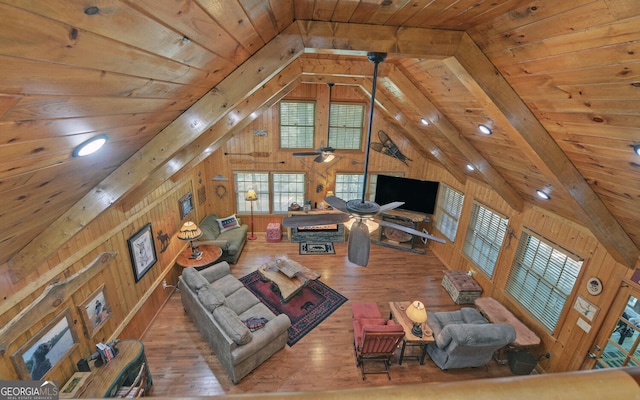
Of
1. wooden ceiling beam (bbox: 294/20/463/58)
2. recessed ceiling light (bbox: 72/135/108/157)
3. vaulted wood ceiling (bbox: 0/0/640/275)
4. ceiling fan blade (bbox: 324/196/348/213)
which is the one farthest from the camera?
ceiling fan blade (bbox: 324/196/348/213)

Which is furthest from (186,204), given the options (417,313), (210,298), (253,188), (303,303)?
(417,313)

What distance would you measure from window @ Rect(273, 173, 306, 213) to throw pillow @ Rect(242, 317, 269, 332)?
4.37m

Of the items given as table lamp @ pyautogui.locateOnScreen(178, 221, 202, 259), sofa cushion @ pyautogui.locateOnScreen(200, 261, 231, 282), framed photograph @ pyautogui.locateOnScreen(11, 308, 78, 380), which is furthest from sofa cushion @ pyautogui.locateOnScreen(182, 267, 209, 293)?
framed photograph @ pyautogui.locateOnScreen(11, 308, 78, 380)

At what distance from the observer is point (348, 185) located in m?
8.48

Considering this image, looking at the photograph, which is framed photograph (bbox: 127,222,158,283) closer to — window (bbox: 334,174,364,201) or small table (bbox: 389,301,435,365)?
small table (bbox: 389,301,435,365)

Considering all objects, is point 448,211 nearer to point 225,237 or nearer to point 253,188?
point 253,188

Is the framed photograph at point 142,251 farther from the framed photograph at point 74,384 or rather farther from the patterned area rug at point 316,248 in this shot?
the patterned area rug at point 316,248

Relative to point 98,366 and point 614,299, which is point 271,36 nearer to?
point 98,366

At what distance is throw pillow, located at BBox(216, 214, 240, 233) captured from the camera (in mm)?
7803

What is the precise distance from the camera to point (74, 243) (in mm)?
3354

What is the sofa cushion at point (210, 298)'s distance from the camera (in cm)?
430

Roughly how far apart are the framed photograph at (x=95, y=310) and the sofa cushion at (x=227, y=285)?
5.69 feet

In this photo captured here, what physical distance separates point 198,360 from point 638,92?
18.9 feet

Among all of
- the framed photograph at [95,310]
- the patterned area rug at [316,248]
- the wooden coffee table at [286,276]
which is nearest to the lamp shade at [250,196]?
the patterned area rug at [316,248]
